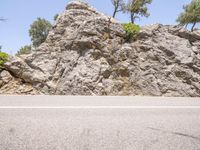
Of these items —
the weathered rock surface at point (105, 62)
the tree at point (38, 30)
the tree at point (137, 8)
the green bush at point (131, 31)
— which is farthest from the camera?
the tree at point (38, 30)

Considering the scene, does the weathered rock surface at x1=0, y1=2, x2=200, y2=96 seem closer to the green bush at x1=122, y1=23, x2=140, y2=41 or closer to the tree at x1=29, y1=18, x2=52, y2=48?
the green bush at x1=122, y1=23, x2=140, y2=41

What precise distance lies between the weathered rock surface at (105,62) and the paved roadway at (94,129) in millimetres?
6221

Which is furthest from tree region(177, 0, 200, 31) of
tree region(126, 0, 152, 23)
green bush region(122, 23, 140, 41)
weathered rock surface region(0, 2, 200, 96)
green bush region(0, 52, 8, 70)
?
green bush region(0, 52, 8, 70)

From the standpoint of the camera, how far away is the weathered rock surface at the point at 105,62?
11766mm

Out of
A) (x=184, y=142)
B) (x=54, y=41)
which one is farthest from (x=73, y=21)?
(x=184, y=142)

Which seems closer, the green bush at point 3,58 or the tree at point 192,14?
the green bush at point 3,58

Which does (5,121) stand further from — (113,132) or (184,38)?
(184,38)

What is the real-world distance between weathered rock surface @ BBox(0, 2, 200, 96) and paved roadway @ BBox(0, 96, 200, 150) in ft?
20.4

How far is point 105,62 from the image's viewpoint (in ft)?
41.5

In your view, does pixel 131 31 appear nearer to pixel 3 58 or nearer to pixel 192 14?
pixel 3 58

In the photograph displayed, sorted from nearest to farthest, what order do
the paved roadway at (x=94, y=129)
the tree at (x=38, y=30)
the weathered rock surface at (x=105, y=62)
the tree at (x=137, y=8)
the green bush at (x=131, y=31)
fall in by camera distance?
the paved roadway at (x=94, y=129) < the weathered rock surface at (x=105, y=62) < the green bush at (x=131, y=31) < the tree at (x=137, y=8) < the tree at (x=38, y=30)

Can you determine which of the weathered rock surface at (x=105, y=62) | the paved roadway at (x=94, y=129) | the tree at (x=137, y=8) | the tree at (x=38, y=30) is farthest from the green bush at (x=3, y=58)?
the tree at (x=38, y=30)

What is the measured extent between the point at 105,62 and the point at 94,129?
894 centimetres

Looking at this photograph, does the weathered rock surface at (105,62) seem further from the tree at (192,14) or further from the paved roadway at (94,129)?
the tree at (192,14)
